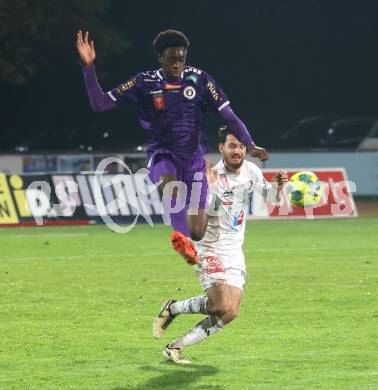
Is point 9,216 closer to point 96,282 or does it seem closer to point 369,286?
point 96,282

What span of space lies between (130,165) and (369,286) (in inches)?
708

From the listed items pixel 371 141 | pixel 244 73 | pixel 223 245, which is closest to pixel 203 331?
pixel 223 245

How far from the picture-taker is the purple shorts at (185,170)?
1064 cm

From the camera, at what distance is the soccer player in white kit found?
10.1 metres

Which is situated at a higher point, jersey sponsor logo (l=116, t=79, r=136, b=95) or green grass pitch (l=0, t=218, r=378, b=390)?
jersey sponsor logo (l=116, t=79, r=136, b=95)

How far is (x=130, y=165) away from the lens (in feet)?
110

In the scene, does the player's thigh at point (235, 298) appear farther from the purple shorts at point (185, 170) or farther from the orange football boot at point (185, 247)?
the purple shorts at point (185, 170)

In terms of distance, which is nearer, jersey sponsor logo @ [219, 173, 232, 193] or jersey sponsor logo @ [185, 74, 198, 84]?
jersey sponsor logo @ [219, 173, 232, 193]

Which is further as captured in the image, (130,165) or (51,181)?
(130,165)

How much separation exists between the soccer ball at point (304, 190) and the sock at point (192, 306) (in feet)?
14.5

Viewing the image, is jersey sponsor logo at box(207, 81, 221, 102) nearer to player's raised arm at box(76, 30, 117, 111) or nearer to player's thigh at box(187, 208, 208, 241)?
player's raised arm at box(76, 30, 117, 111)

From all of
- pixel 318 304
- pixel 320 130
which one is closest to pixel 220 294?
pixel 318 304

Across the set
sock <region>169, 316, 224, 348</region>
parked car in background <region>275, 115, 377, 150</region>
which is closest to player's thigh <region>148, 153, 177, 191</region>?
sock <region>169, 316, 224, 348</region>

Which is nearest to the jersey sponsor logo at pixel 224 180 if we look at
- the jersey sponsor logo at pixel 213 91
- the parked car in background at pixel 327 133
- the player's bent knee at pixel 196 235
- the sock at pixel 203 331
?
the player's bent knee at pixel 196 235
